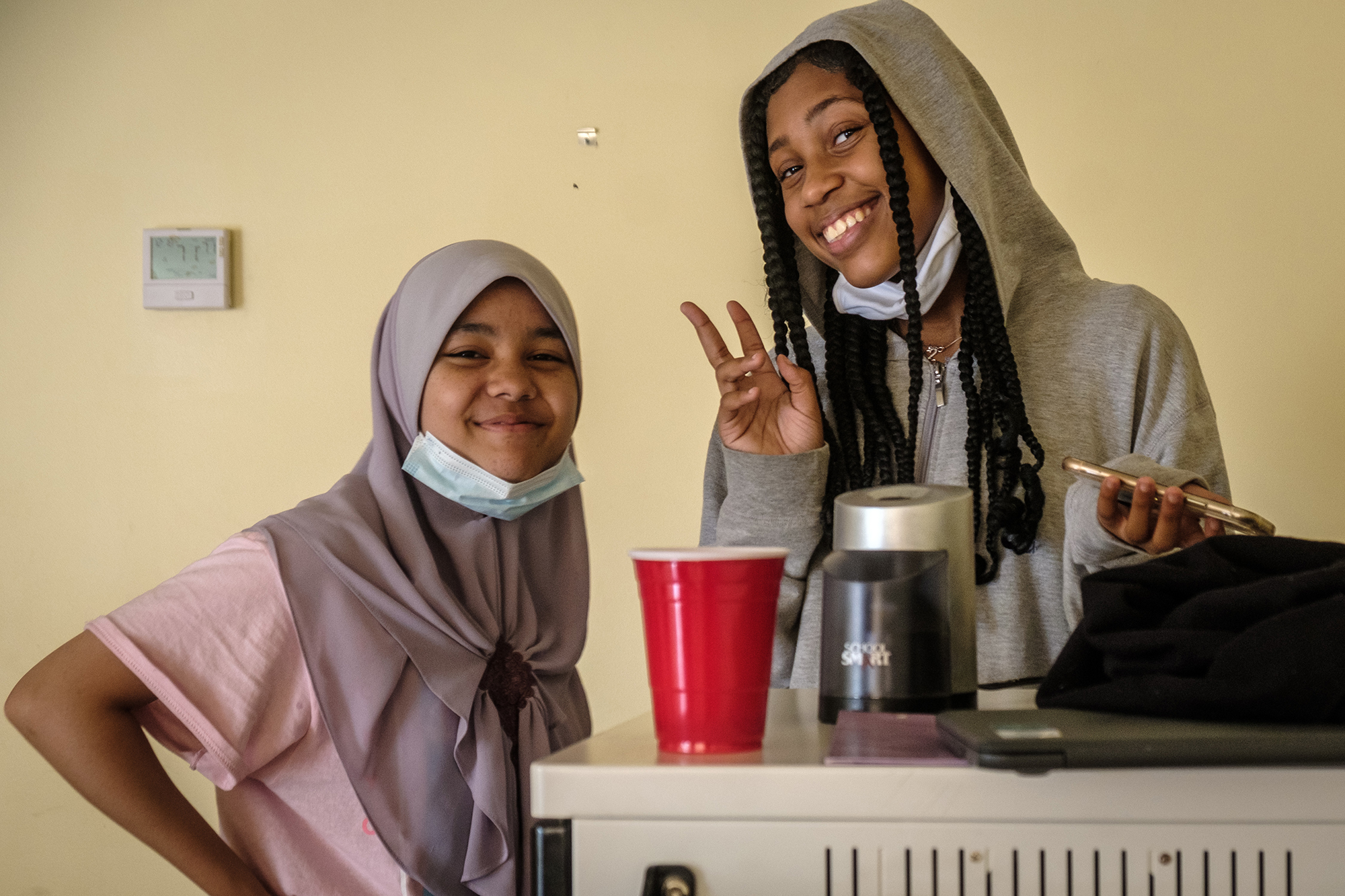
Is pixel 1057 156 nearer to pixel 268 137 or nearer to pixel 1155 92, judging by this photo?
pixel 1155 92

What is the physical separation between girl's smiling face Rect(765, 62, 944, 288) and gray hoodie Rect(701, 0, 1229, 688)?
0.15 feet

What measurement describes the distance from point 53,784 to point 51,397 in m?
0.86

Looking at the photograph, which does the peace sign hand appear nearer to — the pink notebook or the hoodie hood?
the hoodie hood

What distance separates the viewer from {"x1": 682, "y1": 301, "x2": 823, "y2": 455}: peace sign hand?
1.16 m

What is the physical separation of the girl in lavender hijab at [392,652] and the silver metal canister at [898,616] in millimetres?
666

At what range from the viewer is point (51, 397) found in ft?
7.61

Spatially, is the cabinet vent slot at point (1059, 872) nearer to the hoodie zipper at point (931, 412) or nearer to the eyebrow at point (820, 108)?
the hoodie zipper at point (931, 412)

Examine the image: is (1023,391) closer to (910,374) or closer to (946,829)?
(910,374)

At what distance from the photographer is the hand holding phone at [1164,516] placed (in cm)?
79

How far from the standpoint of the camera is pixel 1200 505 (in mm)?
805

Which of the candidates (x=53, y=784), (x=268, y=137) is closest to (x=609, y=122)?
(x=268, y=137)

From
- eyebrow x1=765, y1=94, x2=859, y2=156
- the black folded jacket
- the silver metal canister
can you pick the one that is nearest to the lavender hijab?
eyebrow x1=765, y1=94, x2=859, y2=156

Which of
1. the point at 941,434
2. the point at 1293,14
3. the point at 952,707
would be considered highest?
the point at 1293,14

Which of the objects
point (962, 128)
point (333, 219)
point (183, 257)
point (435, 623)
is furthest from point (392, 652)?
point (183, 257)
